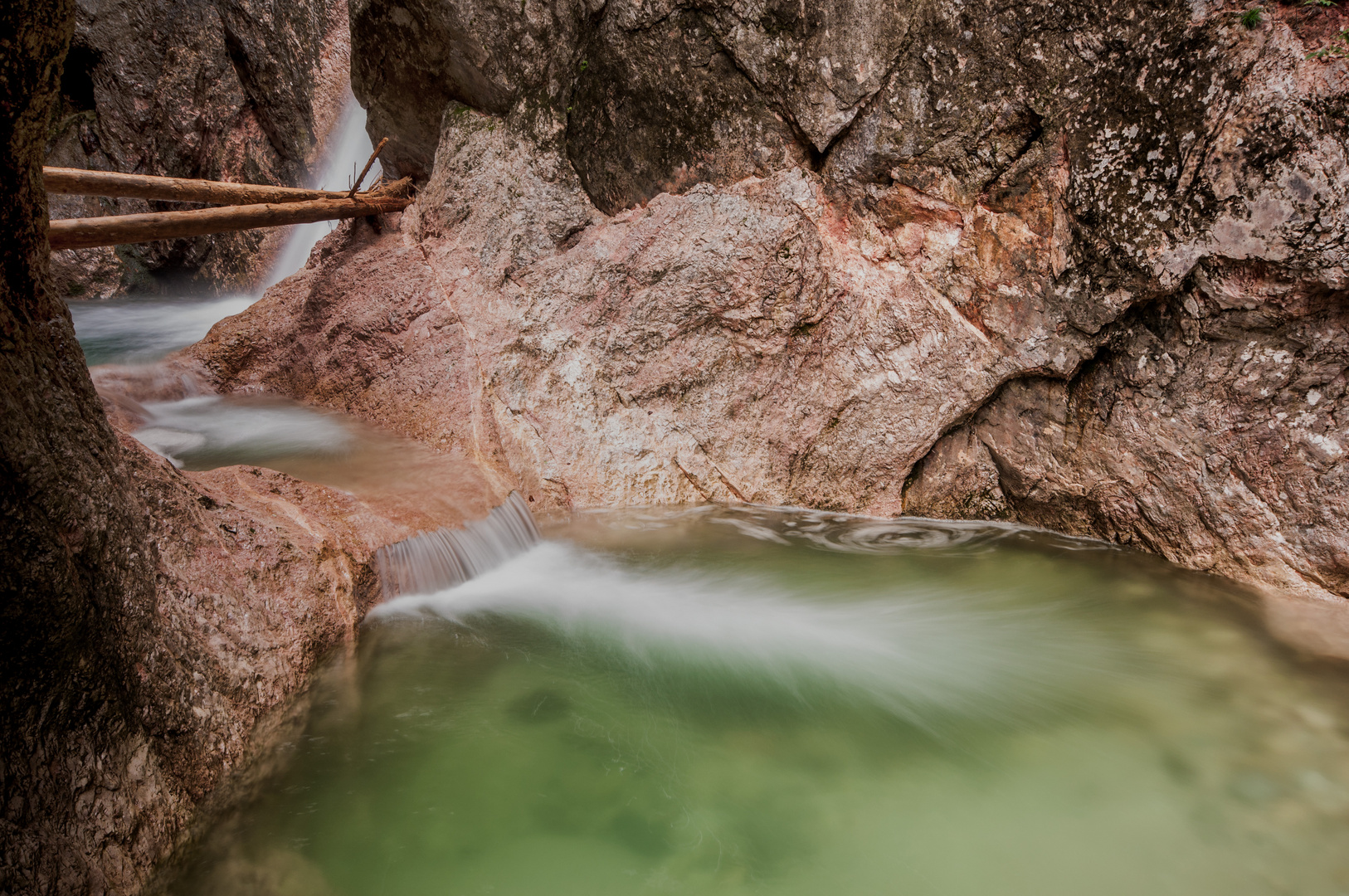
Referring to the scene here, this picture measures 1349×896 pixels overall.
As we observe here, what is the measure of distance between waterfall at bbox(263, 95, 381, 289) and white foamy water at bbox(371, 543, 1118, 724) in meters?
8.38

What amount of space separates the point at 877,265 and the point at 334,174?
31.2ft

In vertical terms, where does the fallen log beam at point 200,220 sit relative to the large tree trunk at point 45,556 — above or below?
above

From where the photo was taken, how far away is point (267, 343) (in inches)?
280

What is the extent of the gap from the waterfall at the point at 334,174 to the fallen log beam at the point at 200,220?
457 centimetres

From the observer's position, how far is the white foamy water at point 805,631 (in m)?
3.76

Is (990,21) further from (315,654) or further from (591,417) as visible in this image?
(315,654)

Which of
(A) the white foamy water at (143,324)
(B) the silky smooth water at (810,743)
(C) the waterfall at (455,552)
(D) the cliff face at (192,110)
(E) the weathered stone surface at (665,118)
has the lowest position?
(B) the silky smooth water at (810,743)

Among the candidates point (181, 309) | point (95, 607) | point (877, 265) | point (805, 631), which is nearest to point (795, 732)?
point (805, 631)

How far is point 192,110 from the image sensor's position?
456 inches

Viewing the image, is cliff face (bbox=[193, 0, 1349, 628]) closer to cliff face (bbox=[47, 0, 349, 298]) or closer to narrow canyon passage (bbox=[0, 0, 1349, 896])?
narrow canyon passage (bbox=[0, 0, 1349, 896])

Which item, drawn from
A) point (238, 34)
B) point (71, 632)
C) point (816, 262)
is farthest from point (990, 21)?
point (238, 34)

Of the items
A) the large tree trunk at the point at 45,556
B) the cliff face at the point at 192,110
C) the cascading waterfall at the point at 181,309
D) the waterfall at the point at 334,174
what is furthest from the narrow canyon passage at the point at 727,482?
the cliff face at the point at 192,110

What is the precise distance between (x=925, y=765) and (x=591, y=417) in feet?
11.1

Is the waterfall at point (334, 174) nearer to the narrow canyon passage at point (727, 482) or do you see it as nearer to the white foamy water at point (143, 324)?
the white foamy water at point (143, 324)
